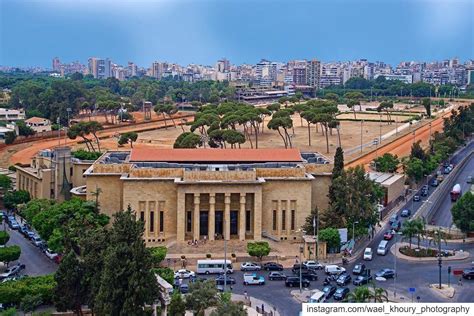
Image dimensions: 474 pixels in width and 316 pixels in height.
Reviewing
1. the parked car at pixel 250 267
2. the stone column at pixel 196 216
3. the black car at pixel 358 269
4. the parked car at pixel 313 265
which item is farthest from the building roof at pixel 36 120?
the black car at pixel 358 269

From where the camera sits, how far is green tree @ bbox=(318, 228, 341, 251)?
4844 cm

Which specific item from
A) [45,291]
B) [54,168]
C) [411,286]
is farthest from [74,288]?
[54,168]

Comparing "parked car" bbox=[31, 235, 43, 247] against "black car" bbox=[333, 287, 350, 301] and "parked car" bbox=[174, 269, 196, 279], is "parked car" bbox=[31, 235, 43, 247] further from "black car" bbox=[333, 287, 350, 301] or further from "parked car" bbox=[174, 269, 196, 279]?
"black car" bbox=[333, 287, 350, 301]

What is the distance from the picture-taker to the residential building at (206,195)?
1991 inches

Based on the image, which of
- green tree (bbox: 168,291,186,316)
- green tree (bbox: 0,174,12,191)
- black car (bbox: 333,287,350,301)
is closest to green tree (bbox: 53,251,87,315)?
green tree (bbox: 168,291,186,316)

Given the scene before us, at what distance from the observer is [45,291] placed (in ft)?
124

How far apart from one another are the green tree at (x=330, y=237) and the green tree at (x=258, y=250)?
407 centimetres

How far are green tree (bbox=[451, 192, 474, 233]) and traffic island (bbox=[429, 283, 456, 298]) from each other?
12747 millimetres

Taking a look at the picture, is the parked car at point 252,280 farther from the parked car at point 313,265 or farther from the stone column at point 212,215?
the stone column at point 212,215

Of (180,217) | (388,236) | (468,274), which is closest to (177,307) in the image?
(180,217)

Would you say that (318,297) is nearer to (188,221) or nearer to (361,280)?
(361,280)

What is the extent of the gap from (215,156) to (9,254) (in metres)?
17.9

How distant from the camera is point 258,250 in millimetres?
47219

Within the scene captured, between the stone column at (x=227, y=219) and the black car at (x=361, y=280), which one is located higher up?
the stone column at (x=227, y=219)
